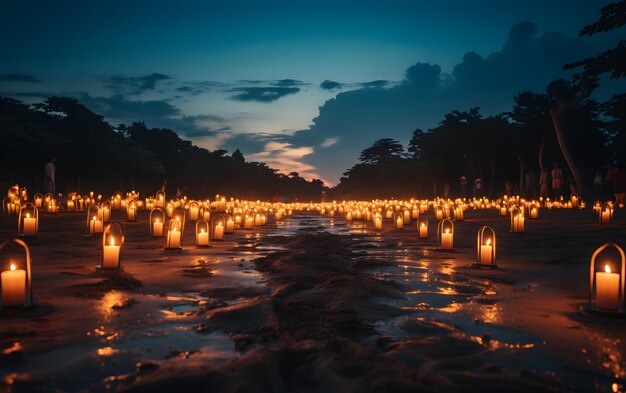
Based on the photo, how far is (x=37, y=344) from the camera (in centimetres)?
395

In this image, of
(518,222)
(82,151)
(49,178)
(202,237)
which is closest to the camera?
(202,237)

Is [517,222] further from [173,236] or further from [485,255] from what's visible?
[173,236]

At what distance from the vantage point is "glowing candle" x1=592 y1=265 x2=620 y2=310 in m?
5.02

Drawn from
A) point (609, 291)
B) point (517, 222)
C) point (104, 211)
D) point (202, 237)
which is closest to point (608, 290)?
point (609, 291)

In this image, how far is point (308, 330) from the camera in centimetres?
422

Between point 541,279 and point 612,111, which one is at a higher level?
point 612,111

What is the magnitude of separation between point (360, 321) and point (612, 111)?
14.3 m

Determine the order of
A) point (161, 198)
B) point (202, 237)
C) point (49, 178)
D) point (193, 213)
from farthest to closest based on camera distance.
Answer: point (49, 178) < point (161, 198) < point (193, 213) < point (202, 237)

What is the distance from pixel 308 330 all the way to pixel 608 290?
10.1ft

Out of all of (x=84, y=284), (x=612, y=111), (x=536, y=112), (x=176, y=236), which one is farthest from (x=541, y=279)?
(x=536, y=112)

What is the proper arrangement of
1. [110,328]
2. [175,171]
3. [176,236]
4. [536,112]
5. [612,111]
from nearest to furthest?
[110,328]
[176,236]
[612,111]
[536,112]
[175,171]

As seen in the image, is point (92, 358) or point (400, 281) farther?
point (400, 281)

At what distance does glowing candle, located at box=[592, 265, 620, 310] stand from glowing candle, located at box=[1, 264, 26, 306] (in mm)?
5738

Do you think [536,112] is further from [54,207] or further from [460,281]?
[460,281]
